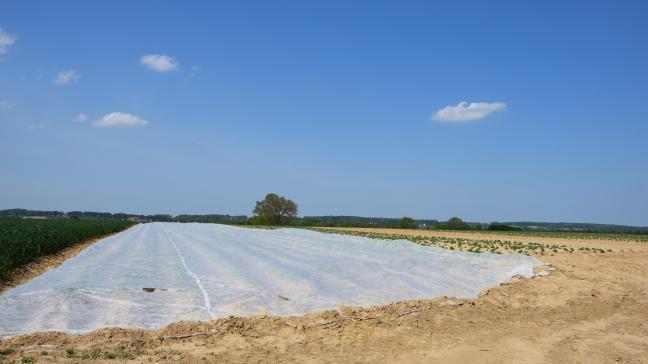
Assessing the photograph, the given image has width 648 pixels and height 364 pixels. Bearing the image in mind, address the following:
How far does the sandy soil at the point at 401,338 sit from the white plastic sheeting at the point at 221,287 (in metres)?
0.48

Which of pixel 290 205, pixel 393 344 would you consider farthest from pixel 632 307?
pixel 290 205

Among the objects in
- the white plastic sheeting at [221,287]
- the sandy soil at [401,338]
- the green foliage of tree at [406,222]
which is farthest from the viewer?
the green foliage of tree at [406,222]

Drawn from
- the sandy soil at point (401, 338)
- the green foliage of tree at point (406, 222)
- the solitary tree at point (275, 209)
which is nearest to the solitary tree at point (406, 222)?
the green foliage of tree at point (406, 222)

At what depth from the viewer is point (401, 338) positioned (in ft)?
23.0

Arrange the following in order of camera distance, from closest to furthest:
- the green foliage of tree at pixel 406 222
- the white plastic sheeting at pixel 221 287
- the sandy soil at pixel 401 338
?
the sandy soil at pixel 401 338 → the white plastic sheeting at pixel 221 287 → the green foliage of tree at pixel 406 222

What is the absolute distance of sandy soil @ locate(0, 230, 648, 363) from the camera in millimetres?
5781

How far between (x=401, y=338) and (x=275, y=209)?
8522 centimetres

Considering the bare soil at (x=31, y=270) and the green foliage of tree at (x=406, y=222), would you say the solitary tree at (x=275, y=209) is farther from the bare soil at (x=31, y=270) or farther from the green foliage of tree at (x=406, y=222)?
the bare soil at (x=31, y=270)

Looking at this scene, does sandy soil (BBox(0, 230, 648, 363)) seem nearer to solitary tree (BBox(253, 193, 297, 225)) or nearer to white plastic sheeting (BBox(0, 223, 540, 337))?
white plastic sheeting (BBox(0, 223, 540, 337))

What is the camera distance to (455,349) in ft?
21.5

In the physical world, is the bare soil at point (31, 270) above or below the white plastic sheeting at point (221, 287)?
below

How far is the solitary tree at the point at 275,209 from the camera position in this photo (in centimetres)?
→ 9012

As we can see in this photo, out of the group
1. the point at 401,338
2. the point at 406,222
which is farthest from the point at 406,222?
the point at 401,338

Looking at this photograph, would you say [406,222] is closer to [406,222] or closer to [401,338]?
[406,222]
